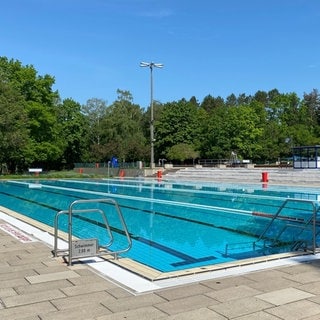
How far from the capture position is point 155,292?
4.54m

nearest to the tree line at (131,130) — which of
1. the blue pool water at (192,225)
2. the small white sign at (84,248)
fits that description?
the blue pool water at (192,225)

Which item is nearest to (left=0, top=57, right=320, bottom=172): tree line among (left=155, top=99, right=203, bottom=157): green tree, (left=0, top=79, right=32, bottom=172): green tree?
(left=155, top=99, right=203, bottom=157): green tree

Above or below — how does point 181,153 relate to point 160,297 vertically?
above

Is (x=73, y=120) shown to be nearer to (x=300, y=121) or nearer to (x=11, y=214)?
(x=300, y=121)

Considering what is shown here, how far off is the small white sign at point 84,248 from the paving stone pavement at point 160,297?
0.38 m

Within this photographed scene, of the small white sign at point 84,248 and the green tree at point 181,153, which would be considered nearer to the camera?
the small white sign at point 84,248

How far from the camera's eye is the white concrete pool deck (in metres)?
3.90

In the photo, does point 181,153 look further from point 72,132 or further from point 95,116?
point 95,116

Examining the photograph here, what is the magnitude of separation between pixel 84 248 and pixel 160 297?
2.02 meters

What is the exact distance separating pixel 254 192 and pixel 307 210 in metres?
6.92

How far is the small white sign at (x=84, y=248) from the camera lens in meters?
5.98

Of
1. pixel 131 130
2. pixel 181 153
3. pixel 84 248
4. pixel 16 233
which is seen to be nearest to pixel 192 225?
pixel 16 233

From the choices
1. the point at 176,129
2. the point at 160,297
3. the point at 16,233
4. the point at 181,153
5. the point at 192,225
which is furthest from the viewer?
the point at 176,129

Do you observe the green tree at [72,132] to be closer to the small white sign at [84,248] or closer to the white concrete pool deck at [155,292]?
the small white sign at [84,248]
